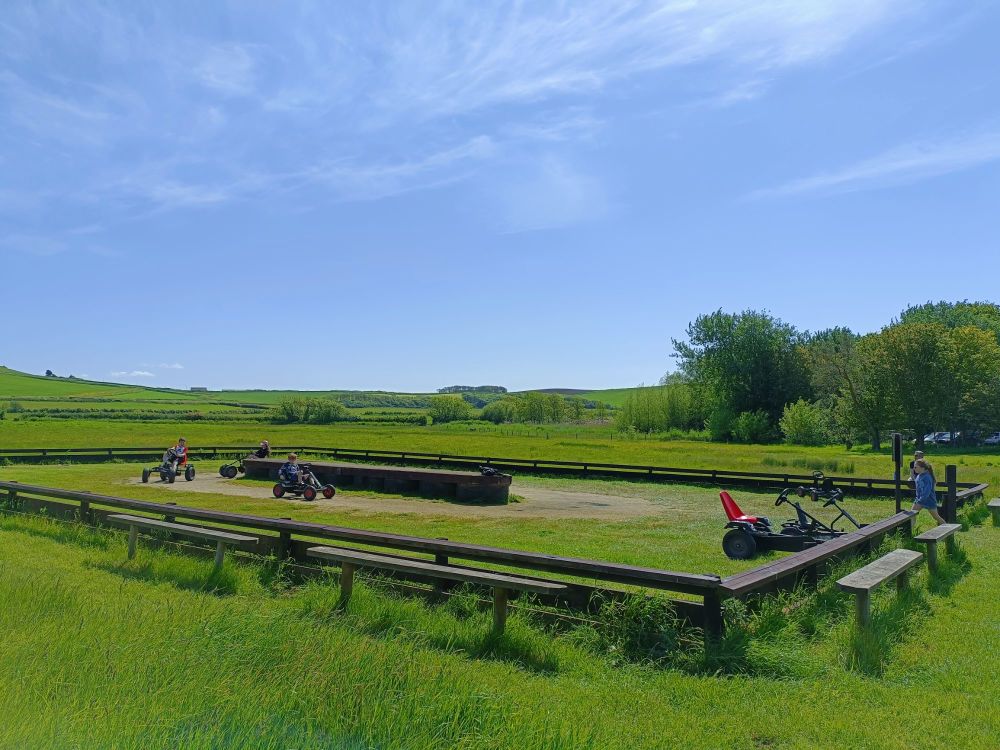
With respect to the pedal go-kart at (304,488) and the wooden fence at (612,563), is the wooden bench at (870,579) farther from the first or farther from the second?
the pedal go-kart at (304,488)

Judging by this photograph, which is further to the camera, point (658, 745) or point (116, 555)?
point (116, 555)

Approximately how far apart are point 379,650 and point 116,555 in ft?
20.0

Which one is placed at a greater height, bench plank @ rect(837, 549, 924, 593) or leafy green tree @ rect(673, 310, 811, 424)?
leafy green tree @ rect(673, 310, 811, 424)

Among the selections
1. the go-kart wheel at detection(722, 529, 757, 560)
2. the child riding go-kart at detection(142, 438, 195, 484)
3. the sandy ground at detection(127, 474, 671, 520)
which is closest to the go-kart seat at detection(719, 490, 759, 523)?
the go-kart wheel at detection(722, 529, 757, 560)

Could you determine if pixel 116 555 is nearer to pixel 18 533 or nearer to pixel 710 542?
pixel 18 533

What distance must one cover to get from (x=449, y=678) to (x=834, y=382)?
7647cm

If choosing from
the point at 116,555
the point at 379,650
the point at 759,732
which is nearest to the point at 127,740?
the point at 379,650

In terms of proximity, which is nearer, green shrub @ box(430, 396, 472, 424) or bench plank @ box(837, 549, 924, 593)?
bench plank @ box(837, 549, 924, 593)

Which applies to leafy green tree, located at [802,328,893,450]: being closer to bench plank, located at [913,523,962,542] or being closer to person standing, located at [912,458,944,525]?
person standing, located at [912,458,944,525]

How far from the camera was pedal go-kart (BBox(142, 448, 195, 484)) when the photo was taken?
75.8 ft

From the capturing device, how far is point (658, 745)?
3816 mm

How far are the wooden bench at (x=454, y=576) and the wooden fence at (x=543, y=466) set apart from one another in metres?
17.7

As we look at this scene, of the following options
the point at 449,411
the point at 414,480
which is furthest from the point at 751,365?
the point at 414,480

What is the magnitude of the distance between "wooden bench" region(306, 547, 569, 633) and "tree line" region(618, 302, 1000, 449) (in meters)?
58.5
